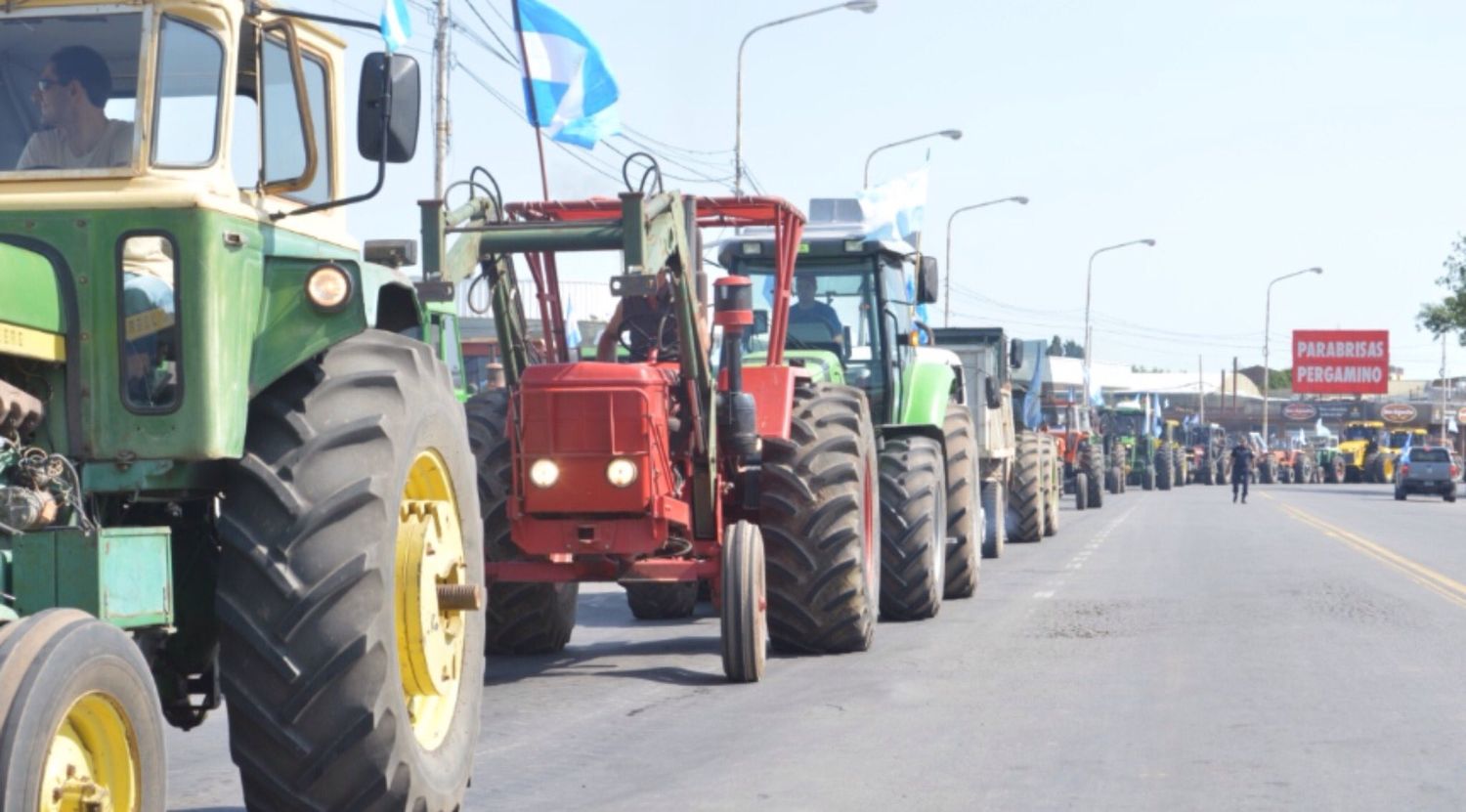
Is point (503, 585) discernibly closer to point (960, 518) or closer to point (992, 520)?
point (960, 518)

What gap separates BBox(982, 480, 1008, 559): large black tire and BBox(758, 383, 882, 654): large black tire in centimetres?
1159

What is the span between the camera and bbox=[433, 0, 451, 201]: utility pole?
2436 centimetres

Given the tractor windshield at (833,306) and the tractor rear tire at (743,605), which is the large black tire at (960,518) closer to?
the tractor windshield at (833,306)

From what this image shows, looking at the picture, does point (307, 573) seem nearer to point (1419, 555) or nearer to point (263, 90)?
point (263, 90)

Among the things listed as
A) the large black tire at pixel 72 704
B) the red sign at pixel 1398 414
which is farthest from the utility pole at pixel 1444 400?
the large black tire at pixel 72 704

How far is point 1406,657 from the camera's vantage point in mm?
12383

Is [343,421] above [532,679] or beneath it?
above

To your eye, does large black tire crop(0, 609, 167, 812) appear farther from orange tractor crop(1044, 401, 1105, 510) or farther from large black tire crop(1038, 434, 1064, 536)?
orange tractor crop(1044, 401, 1105, 510)

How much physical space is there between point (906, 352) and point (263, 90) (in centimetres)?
1081

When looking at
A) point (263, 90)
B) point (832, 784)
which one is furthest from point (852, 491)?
point (263, 90)

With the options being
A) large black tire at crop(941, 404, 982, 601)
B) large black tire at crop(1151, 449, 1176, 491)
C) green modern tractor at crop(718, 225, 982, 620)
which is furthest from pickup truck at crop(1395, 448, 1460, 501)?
green modern tractor at crop(718, 225, 982, 620)

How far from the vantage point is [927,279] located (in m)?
17.0

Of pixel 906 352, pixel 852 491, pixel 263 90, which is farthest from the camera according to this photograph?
pixel 906 352

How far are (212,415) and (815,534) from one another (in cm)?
687
